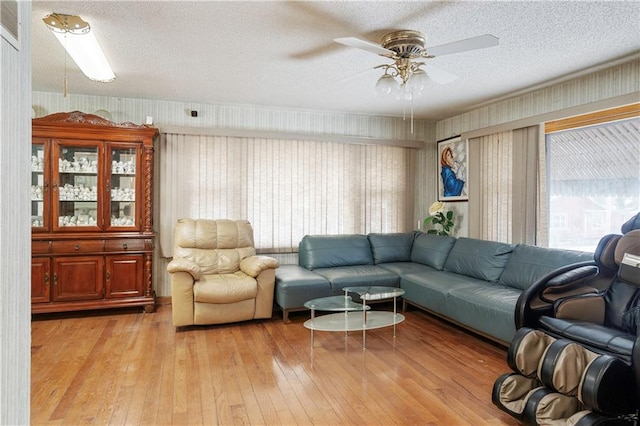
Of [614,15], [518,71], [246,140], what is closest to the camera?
[614,15]

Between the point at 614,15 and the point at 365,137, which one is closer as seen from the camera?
the point at 614,15

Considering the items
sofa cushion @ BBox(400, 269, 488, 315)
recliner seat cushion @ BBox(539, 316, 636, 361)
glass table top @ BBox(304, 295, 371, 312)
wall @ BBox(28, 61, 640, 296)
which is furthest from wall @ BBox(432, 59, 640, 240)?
glass table top @ BBox(304, 295, 371, 312)

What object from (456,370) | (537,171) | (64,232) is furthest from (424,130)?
(64,232)

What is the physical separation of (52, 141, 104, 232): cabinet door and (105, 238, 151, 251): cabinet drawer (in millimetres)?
225

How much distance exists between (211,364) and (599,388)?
2.47m

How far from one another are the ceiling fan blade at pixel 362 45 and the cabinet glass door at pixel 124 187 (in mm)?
3074

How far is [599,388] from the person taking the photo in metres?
1.92

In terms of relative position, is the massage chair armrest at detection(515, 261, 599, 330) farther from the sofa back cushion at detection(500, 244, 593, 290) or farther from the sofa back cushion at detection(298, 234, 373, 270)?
the sofa back cushion at detection(298, 234, 373, 270)

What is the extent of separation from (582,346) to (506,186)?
254 centimetres

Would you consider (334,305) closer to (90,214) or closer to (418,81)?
→ (418,81)

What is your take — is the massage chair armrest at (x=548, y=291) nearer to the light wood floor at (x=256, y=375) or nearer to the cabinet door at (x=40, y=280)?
the light wood floor at (x=256, y=375)

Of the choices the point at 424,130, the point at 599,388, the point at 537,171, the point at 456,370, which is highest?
the point at 424,130

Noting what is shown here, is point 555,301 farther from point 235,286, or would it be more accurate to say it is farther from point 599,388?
point 235,286

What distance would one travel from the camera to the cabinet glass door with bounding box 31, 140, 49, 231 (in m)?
4.14
